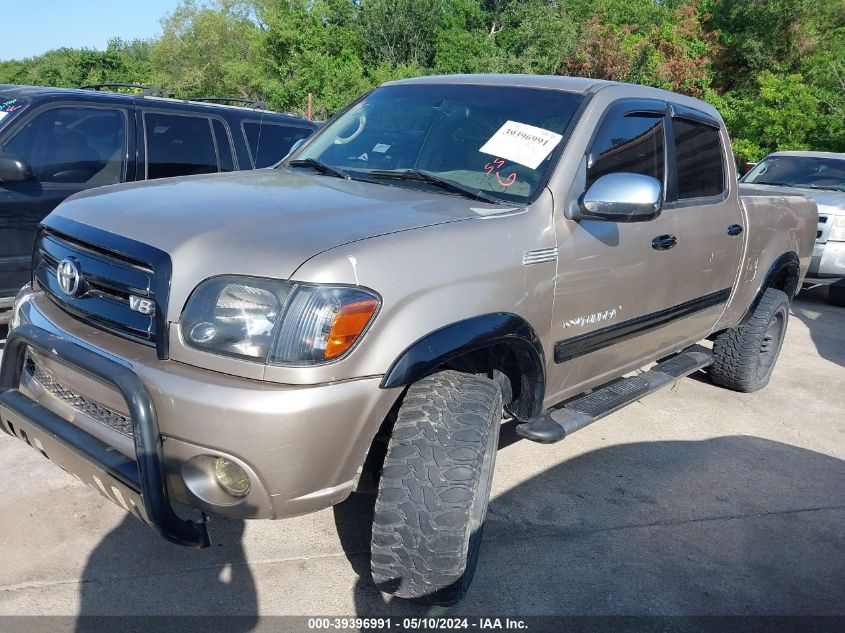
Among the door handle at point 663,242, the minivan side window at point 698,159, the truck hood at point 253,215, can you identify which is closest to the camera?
the truck hood at point 253,215

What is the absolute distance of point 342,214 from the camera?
2.67 metres

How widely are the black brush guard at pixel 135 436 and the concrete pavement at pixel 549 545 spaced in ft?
1.79

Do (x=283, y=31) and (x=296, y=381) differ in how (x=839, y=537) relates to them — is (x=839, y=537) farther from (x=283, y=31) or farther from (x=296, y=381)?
(x=283, y=31)

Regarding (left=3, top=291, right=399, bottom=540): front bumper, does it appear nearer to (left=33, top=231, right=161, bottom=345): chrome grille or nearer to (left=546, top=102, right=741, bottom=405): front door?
(left=33, top=231, right=161, bottom=345): chrome grille

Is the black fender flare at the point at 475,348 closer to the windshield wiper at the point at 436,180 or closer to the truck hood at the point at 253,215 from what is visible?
the truck hood at the point at 253,215

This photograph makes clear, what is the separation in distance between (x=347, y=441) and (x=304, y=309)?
434 mm

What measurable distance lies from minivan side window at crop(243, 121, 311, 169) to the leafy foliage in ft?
43.0

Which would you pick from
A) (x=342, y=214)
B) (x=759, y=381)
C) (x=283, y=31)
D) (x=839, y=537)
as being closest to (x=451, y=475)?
(x=342, y=214)

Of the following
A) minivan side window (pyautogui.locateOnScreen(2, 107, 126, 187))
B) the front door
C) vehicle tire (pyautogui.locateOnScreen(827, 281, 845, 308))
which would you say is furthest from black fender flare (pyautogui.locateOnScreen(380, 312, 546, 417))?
vehicle tire (pyautogui.locateOnScreen(827, 281, 845, 308))

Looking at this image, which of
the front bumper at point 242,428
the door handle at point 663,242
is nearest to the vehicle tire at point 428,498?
the front bumper at point 242,428

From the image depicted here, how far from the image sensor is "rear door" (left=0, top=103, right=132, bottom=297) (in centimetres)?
487

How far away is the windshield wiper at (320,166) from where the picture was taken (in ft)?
11.4

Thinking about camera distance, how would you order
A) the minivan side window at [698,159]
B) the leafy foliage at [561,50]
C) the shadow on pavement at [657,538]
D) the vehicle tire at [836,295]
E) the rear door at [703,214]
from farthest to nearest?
the leafy foliage at [561,50] < the vehicle tire at [836,295] < the minivan side window at [698,159] < the rear door at [703,214] < the shadow on pavement at [657,538]

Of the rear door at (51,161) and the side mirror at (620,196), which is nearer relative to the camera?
the side mirror at (620,196)
